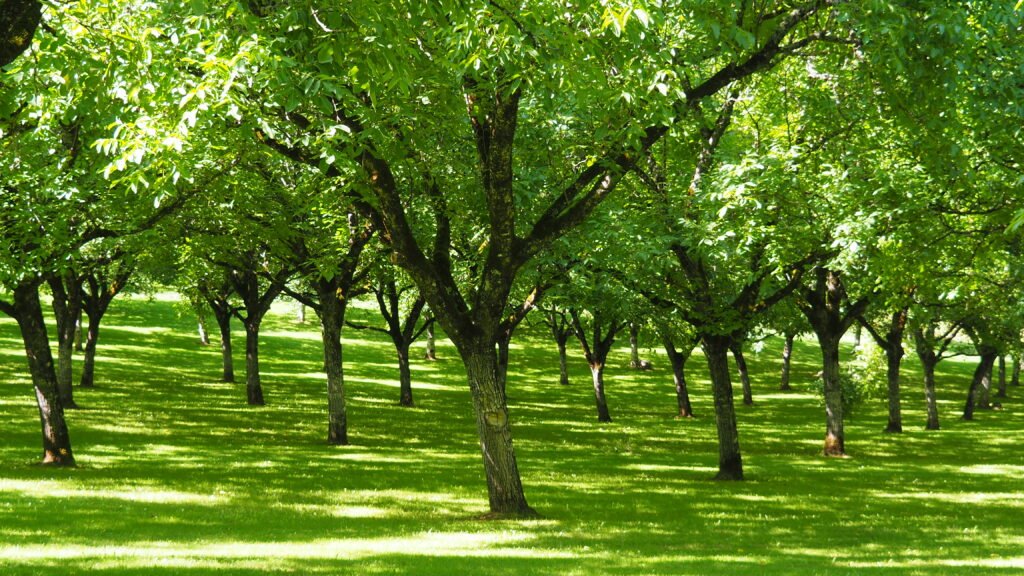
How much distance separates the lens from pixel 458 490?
18703 millimetres

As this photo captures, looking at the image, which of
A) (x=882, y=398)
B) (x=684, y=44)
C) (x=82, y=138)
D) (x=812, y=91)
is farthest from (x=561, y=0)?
(x=882, y=398)

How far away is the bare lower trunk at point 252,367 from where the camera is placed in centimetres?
3459

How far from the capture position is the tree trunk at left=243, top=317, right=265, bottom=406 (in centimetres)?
3456

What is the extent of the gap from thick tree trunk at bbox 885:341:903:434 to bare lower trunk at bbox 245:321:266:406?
26248 millimetres

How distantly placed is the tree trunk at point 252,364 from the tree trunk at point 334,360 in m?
8.82

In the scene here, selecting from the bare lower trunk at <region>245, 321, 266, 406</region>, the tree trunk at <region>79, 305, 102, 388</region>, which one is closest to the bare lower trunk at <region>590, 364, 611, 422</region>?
the bare lower trunk at <region>245, 321, 266, 406</region>

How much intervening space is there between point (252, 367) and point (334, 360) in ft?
35.2

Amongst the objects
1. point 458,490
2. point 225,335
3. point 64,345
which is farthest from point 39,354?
point 225,335

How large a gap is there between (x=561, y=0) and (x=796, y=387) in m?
52.2

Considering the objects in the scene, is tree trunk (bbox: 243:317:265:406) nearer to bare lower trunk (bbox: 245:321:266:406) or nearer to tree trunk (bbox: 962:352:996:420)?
bare lower trunk (bbox: 245:321:266:406)

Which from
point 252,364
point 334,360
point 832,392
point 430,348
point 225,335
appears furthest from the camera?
point 430,348

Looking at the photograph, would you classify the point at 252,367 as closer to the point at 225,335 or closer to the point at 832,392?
the point at 225,335

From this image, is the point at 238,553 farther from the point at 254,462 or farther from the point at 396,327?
the point at 396,327

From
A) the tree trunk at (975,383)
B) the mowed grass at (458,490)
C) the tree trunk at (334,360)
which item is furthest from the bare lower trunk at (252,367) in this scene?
the tree trunk at (975,383)
